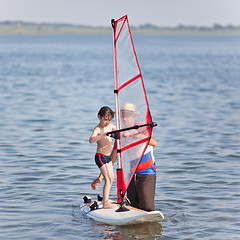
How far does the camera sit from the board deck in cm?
768

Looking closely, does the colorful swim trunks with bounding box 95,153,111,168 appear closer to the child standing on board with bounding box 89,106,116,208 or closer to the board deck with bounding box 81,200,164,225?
the child standing on board with bounding box 89,106,116,208

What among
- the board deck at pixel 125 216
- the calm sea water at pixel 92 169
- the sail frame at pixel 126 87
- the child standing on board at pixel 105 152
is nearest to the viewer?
the sail frame at pixel 126 87

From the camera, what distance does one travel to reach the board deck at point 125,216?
7.68 metres

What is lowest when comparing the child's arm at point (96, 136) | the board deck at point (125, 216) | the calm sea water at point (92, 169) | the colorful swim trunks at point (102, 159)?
the calm sea water at point (92, 169)

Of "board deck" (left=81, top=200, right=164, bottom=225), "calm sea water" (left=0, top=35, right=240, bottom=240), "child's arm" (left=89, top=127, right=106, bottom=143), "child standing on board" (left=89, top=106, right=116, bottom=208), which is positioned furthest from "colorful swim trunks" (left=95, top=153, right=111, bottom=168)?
"calm sea water" (left=0, top=35, right=240, bottom=240)

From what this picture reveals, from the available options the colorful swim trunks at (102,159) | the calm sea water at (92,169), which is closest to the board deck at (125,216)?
the calm sea water at (92,169)

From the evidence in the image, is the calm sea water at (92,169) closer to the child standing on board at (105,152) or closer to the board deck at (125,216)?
the board deck at (125,216)

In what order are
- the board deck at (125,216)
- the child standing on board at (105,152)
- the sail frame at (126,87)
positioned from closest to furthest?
the sail frame at (126,87), the board deck at (125,216), the child standing on board at (105,152)

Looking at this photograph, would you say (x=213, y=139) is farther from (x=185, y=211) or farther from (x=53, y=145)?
(x=185, y=211)

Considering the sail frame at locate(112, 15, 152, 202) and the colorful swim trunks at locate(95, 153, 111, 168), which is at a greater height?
the sail frame at locate(112, 15, 152, 202)

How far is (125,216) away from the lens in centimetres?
779

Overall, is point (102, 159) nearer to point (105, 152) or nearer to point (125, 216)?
point (105, 152)

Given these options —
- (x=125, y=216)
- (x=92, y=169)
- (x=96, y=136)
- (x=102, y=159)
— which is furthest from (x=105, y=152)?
(x=92, y=169)

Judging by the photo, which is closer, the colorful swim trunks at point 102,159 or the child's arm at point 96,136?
the child's arm at point 96,136
